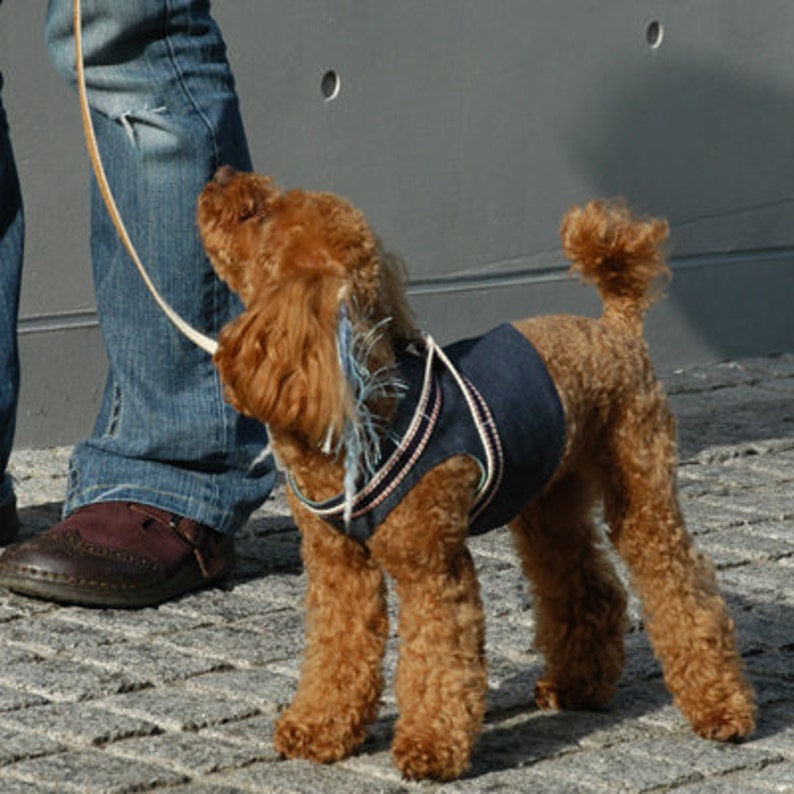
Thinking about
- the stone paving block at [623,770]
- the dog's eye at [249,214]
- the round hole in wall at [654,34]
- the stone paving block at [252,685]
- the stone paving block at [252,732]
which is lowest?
the stone paving block at [623,770]

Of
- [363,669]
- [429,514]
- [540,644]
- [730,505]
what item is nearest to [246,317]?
[429,514]

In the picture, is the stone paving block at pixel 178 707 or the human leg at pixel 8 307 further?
the human leg at pixel 8 307

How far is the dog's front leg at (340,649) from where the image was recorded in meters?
3.76

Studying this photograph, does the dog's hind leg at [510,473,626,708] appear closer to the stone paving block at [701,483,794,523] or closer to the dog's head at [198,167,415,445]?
the dog's head at [198,167,415,445]

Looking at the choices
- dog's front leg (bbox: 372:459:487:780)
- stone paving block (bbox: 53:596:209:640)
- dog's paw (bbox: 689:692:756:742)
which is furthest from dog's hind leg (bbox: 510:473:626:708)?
stone paving block (bbox: 53:596:209:640)

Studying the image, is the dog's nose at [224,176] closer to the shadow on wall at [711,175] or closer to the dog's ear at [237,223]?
the dog's ear at [237,223]

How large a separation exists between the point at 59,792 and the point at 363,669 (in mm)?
626

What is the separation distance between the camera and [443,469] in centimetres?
361

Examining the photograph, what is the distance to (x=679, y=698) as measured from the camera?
401cm

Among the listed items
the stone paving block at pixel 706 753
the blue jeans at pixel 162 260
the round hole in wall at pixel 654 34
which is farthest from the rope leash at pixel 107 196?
the round hole in wall at pixel 654 34

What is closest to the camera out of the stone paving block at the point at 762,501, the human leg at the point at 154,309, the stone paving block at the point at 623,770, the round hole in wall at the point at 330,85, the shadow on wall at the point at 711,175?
the stone paving block at the point at 623,770

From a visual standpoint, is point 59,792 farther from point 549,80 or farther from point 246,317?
point 549,80

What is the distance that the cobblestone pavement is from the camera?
12.2 feet

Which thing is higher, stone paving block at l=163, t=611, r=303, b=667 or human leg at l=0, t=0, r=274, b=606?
human leg at l=0, t=0, r=274, b=606
